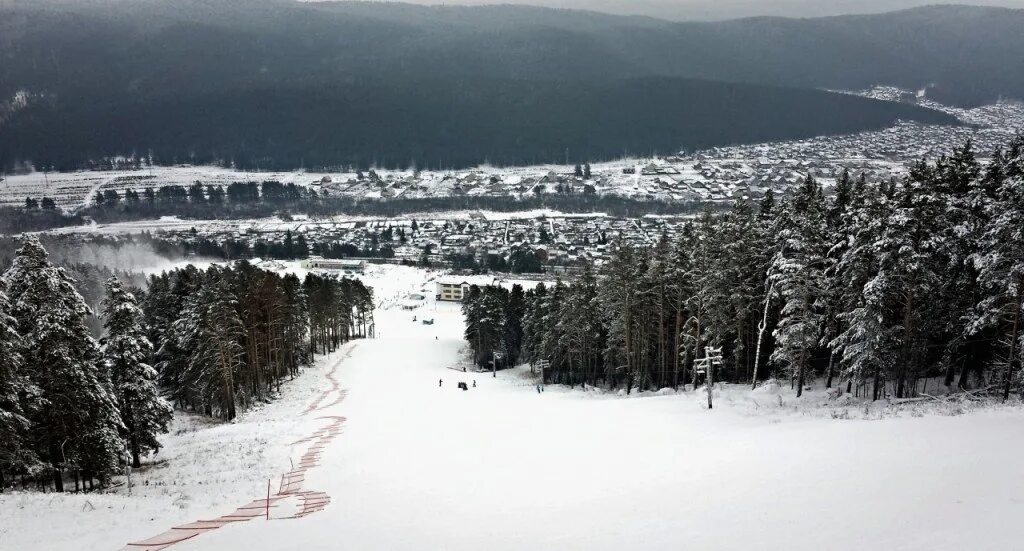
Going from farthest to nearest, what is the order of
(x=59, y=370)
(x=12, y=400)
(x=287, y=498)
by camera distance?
(x=59, y=370) < (x=12, y=400) < (x=287, y=498)

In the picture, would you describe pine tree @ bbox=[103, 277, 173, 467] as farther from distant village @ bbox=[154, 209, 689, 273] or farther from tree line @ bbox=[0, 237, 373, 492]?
distant village @ bbox=[154, 209, 689, 273]

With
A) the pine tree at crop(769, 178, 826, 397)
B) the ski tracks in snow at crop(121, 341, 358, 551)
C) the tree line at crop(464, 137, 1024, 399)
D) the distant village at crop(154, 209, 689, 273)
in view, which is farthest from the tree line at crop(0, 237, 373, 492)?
the distant village at crop(154, 209, 689, 273)

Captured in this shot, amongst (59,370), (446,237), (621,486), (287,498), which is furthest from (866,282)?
(446,237)

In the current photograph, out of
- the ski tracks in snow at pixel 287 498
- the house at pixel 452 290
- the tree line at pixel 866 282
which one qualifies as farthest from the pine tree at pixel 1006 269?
the house at pixel 452 290

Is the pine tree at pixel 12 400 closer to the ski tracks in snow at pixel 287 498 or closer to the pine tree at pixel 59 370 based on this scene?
the pine tree at pixel 59 370

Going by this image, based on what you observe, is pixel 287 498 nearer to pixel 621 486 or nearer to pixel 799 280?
pixel 621 486

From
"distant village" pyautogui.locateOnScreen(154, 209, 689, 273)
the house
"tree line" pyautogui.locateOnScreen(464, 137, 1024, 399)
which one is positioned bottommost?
the house

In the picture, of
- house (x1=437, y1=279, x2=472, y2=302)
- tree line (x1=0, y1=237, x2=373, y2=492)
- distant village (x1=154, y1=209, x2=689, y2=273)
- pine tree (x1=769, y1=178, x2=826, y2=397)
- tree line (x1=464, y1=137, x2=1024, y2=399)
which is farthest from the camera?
distant village (x1=154, y1=209, x2=689, y2=273)
